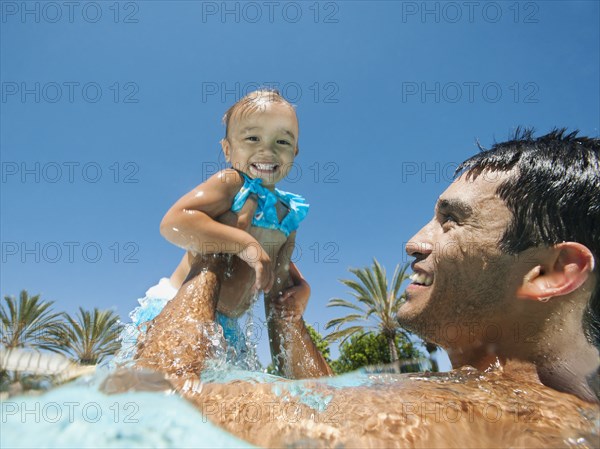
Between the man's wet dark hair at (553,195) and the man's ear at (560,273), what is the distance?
8cm

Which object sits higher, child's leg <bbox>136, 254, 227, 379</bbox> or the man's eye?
the man's eye

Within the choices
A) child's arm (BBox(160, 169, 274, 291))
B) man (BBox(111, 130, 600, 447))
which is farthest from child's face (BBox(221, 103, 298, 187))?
man (BBox(111, 130, 600, 447))

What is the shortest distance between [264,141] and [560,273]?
2690 millimetres

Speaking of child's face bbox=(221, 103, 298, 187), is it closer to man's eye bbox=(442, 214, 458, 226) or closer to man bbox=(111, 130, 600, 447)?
man bbox=(111, 130, 600, 447)

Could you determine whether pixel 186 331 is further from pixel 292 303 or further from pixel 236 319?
pixel 292 303

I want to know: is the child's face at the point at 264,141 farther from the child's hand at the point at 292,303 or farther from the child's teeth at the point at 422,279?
the child's teeth at the point at 422,279

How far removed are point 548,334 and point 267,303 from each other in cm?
243

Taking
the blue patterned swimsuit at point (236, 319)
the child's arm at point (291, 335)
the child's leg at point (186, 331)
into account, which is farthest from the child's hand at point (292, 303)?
the child's leg at point (186, 331)

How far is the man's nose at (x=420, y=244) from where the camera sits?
2436 millimetres

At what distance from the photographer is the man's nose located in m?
2.44

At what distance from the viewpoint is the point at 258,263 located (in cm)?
352

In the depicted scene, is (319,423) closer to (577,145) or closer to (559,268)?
(559,268)

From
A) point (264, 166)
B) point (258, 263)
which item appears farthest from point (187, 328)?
point (264, 166)

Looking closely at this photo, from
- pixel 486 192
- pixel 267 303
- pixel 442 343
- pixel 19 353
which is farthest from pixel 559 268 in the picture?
pixel 267 303
